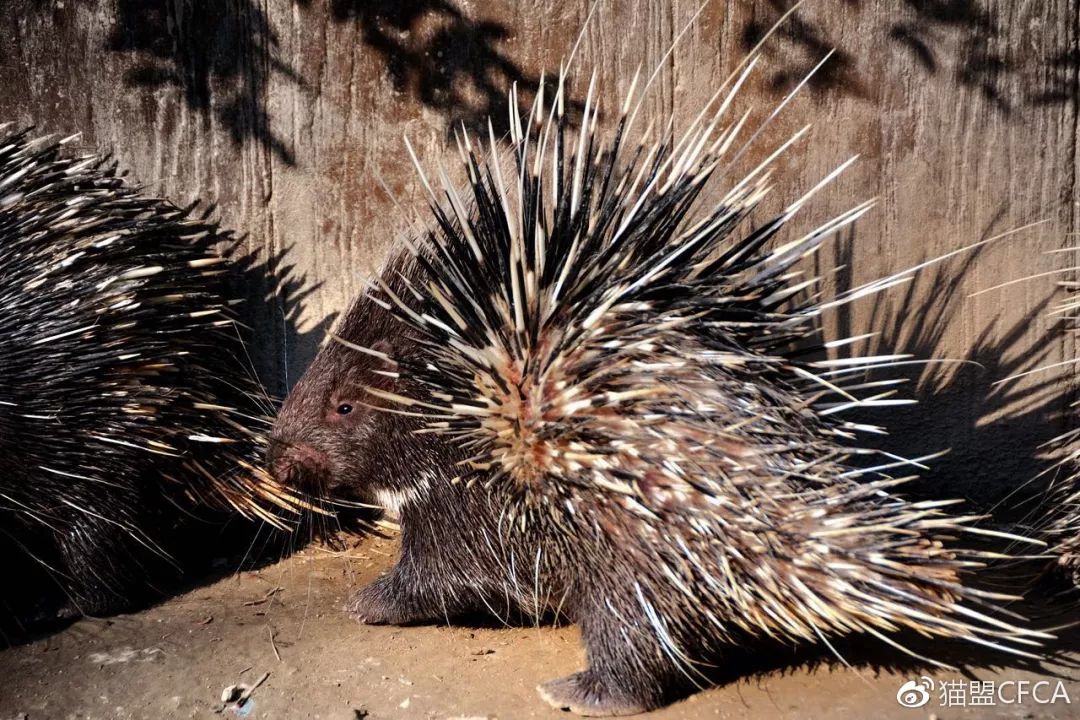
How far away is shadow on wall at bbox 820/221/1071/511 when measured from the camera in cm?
446

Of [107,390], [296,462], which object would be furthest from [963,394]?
[107,390]

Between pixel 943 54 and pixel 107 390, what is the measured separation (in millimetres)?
3802

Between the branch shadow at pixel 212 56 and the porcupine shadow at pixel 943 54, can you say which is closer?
the porcupine shadow at pixel 943 54

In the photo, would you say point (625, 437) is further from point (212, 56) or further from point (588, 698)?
point (212, 56)

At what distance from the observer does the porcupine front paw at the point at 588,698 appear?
3219 mm

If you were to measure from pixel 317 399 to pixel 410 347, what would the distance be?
0.43 metres

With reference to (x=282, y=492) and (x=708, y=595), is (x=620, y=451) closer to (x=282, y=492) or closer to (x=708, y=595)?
(x=708, y=595)

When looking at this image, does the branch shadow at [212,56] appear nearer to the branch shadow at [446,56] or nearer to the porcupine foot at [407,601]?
the branch shadow at [446,56]

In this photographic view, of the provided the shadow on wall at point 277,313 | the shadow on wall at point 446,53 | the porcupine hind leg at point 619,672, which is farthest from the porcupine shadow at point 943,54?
the porcupine hind leg at point 619,672

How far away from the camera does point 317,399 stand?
12.0ft

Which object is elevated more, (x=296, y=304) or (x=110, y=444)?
(x=296, y=304)

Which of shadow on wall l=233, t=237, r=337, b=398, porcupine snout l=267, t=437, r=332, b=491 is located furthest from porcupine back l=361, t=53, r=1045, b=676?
shadow on wall l=233, t=237, r=337, b=398

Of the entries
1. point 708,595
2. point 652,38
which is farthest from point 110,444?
point 652,38

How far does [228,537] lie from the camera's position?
4641mm
